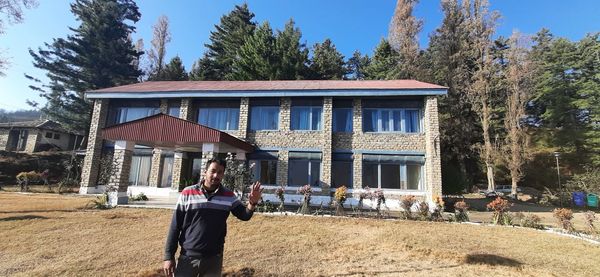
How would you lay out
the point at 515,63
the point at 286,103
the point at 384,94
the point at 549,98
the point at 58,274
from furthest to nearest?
the point at 549,98 → the point at 515,63 → the point at 286,103 → the point at 384,94 → the point at 58,274

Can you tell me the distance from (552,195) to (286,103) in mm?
24786

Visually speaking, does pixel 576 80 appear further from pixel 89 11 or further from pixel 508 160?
pixel 89 11

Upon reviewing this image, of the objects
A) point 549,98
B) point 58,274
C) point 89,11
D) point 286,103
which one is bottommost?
point 58,274

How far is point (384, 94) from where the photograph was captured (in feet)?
56.2

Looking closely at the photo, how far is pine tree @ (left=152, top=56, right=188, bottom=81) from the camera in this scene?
126ft

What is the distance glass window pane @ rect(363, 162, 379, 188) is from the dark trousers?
48.2 ft

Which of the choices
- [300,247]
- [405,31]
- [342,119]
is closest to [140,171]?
[342,119]

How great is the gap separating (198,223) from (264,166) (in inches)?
587

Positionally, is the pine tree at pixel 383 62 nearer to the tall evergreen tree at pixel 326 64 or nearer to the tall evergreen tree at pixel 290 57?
the tall evergreen tree at pixel 326 64

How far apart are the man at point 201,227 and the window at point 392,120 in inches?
602

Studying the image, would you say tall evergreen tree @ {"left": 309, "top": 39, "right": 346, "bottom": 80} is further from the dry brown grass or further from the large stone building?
the dry brown grass

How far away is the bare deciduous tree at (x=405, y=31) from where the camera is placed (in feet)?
117

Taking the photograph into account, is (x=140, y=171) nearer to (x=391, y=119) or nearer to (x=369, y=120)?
(x=369, y=120)

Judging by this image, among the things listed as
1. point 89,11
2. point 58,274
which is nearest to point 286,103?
point 58,274
